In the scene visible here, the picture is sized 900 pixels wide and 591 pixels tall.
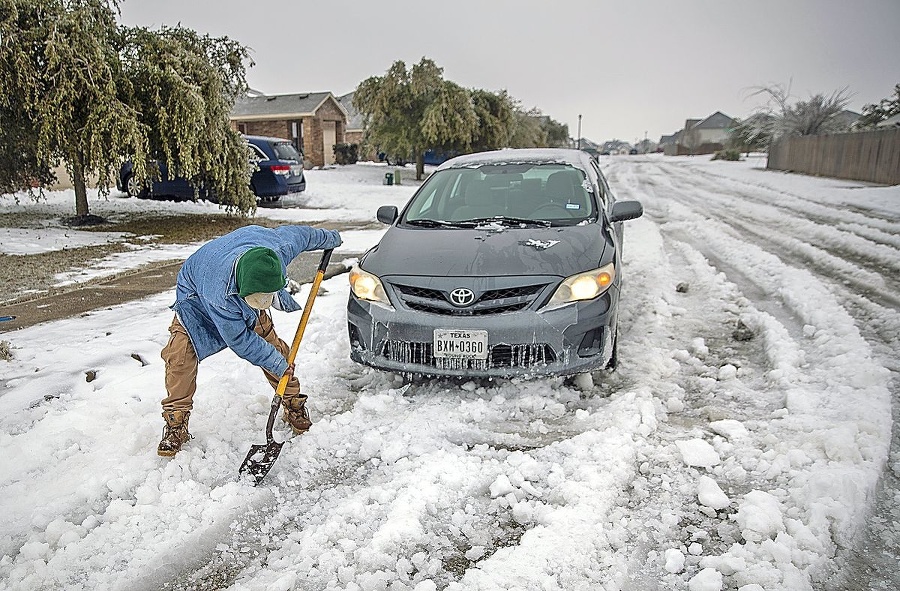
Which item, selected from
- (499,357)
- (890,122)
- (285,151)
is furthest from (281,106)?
(499,357)

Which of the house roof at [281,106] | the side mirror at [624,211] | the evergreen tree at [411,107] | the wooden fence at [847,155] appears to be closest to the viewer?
the side mirror at [624,211]

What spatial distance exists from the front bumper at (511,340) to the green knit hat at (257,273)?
43.2 inches

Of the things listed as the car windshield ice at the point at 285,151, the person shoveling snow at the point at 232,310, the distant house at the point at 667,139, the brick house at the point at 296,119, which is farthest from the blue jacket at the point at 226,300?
the distant house at the point at 667,139

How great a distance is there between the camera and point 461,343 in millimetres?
3541

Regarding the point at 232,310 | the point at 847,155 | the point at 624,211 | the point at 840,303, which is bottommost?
the point at 840,303

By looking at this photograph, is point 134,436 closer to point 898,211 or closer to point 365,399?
point 365,399

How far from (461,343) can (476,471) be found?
32.0 inches

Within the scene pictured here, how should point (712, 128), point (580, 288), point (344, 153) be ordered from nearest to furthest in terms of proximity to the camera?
point (580, 288), point (344, 153), point (712, 128)

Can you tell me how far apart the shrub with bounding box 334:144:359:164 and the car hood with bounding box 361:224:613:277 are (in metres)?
32.7

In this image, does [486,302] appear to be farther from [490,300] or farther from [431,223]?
[431,223]

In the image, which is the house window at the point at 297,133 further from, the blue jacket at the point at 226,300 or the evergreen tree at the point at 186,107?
the blue jacket at the point at 226,300

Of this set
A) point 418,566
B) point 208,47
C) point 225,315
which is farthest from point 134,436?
point 208,47

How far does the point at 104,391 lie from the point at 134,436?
2.52 ft

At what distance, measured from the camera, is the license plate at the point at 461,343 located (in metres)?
3.52
